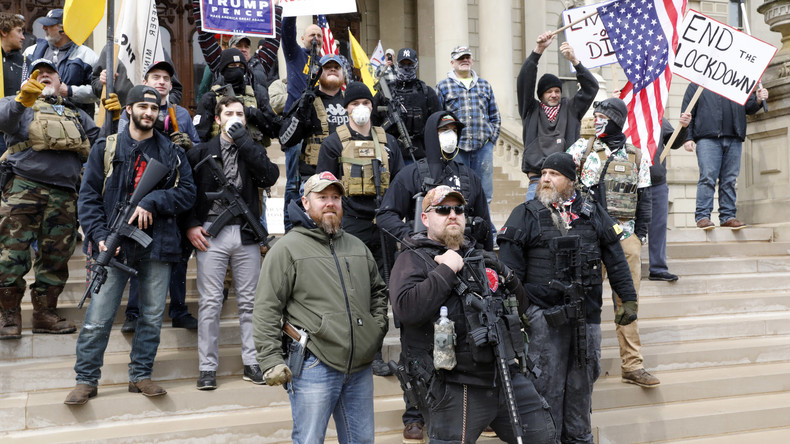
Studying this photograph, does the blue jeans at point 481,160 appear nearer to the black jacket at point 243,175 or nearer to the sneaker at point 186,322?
the black jacket at point 243,175

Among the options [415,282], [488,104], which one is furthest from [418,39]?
[415,282]

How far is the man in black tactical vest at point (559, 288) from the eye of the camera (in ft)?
19.2

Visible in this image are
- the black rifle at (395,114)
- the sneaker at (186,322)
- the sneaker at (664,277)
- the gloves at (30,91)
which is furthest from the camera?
the sneaker at (664,277)

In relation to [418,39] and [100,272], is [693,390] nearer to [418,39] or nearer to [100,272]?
[100,272]

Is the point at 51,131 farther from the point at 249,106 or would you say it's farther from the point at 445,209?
the point at 445,209

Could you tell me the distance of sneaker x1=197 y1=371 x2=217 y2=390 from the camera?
6.48 meters

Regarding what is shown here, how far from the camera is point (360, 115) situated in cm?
676

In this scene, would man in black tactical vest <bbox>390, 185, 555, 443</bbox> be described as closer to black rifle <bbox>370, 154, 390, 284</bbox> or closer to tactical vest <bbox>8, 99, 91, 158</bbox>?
black rifle <bbox>370, 154, 390, 284</bbox>

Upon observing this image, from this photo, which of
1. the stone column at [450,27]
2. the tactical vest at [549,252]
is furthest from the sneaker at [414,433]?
the stone column at [450,27]

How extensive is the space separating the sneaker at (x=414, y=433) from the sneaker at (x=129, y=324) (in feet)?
8.40

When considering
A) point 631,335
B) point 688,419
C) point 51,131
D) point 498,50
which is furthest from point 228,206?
point 498,50

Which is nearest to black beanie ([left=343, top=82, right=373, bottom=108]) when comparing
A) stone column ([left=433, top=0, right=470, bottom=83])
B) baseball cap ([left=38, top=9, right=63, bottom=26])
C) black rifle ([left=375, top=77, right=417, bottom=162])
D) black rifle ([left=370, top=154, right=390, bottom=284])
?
black rifle ([left=370, top=154, right=390, bottom=284])

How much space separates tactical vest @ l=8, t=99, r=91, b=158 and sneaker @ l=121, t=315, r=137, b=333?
1.50 meters

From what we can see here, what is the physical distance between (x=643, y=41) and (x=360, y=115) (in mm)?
3971
